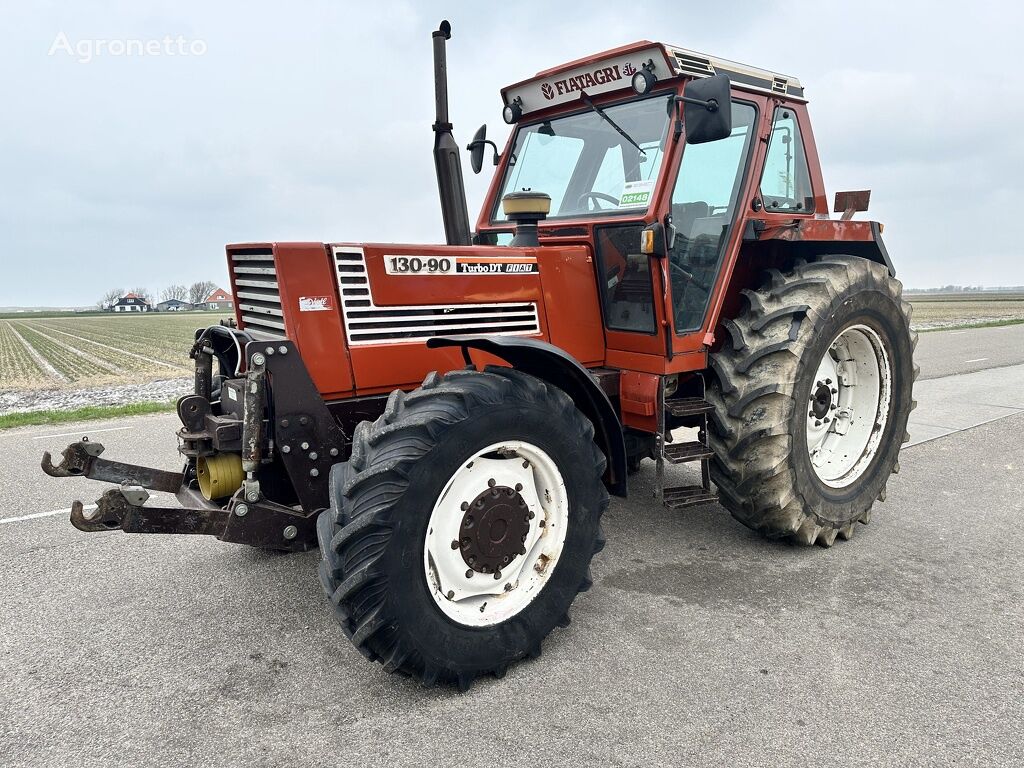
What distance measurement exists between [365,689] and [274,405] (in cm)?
117

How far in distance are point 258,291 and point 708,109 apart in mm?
2269

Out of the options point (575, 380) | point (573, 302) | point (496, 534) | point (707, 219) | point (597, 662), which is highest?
point (707, 219)

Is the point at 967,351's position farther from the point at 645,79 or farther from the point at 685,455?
the point at 645,79

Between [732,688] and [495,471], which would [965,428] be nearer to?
[732,688]

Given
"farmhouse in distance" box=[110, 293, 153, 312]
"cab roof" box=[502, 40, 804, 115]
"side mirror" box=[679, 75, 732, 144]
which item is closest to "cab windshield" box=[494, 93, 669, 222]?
"cab roof" box=[502, 40, 804, 115]

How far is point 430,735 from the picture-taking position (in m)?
2.52

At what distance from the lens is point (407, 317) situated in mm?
3406

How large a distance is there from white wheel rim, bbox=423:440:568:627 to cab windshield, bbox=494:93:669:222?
160cm

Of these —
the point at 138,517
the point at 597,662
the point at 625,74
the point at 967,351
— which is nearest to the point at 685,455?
the point at 597,662

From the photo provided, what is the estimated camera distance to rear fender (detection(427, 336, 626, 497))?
3.08m

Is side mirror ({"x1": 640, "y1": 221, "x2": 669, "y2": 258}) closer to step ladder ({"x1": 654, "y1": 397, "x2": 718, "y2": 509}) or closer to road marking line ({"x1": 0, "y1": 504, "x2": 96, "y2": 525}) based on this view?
step ladder ({"x1": 654, "y1": 397, "x2": 718, "y2": 509})

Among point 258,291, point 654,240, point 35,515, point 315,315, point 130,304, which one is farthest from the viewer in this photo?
point 130,304

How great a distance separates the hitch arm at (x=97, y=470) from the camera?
10.9 feet

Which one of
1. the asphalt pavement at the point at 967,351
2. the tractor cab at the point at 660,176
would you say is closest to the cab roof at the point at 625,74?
the tractor cab at the point at 660,176
